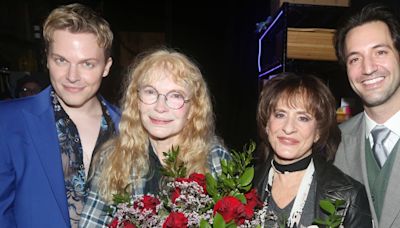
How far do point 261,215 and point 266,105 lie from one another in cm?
83

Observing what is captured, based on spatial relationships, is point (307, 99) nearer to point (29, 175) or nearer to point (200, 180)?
point (200, 180)

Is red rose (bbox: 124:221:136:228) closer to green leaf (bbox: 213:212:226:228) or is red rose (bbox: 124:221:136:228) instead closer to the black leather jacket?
green leaf (bbox: 213:212:226:228)

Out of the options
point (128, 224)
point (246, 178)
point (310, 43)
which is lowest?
point (128, 224)

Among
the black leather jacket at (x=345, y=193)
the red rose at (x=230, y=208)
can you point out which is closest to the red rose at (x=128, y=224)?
the red rose at (x=230, y=208)

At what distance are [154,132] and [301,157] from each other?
2.25ft

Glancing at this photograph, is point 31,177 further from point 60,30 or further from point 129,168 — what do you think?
point 60,30

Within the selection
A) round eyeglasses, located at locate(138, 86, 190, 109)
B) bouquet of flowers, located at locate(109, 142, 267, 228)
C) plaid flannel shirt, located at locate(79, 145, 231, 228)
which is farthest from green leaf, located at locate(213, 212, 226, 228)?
round eyeglasses, located at locate(138, 86, 190, 109)

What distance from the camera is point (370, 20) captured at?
1972 mm

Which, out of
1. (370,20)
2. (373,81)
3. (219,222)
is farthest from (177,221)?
(370,20)

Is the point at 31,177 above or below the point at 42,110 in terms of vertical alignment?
below

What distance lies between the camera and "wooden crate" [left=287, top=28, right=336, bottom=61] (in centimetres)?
338

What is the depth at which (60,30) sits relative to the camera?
1.76 m

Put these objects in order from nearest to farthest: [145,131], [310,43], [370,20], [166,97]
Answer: [166,97] < [145,131] < [370,20] < [310,43]

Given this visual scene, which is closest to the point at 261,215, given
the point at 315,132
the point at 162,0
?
the point at 315,132
